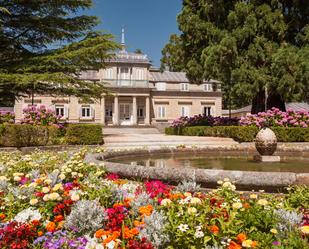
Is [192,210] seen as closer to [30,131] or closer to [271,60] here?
[30,131]

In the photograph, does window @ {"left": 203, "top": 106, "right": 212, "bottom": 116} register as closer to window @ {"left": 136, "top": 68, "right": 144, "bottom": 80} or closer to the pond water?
window @ {"left": 136, "top": 68, "right": 144, "bottom": 80}

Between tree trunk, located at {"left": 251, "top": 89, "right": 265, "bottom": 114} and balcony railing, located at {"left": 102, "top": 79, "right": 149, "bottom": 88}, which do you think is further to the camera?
balcony railing, located at {"left": 102, "top": 79, "right": 149, "bottom": 88}

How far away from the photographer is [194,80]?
27547mm

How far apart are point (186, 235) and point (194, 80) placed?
996 inches

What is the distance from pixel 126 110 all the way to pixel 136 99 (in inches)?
86.6

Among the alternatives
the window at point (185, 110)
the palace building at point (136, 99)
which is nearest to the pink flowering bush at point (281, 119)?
the palace building at point (136, 99)

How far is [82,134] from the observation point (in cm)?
1936

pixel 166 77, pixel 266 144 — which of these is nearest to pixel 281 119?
pixel 266 144

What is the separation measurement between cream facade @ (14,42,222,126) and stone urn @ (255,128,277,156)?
124 feet

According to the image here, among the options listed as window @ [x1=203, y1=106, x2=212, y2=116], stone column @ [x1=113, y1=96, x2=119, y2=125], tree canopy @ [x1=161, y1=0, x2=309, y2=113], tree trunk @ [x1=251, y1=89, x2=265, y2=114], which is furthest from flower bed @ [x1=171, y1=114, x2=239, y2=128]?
window @ [x1=203, y1=106, x2=212, y2=116]

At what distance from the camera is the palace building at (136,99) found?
47781 mm

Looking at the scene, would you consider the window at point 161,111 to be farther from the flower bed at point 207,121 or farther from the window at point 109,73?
the flower bed at point 207,121

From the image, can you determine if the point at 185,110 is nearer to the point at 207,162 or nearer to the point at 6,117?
the point at 6,117

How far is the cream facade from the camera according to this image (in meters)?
47.8
